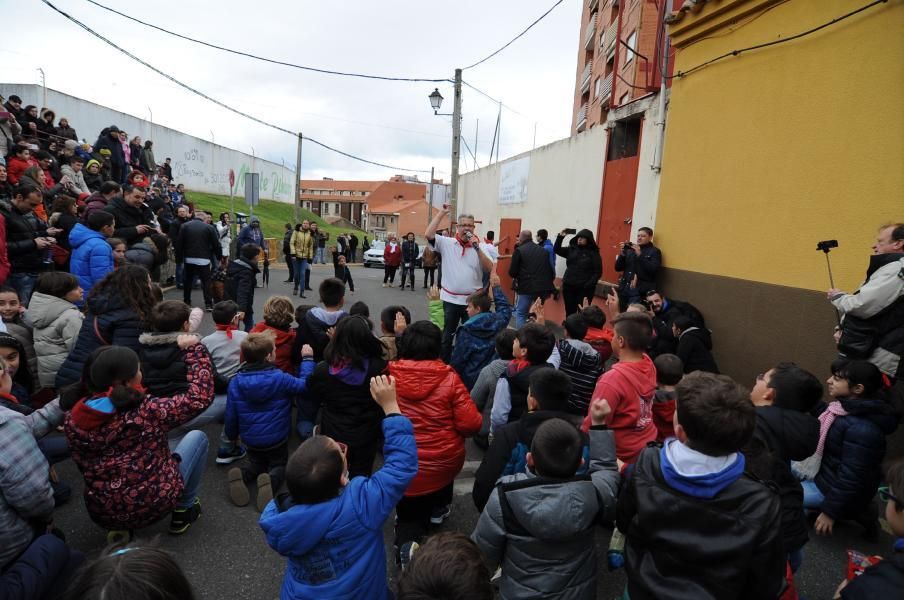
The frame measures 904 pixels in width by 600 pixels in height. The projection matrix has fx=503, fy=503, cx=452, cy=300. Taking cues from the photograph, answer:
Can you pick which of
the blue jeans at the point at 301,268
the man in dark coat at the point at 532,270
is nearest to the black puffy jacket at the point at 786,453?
the man in dark coat at the point at 532,270

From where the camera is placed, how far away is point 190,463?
3.06m

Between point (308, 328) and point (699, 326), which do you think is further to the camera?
point (699, 326)

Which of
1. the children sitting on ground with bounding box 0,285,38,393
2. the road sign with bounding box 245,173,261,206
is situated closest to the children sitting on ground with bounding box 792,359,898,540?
the children sitting on ground with bounding box 0,285,38,393

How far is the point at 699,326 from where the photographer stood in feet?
18.1

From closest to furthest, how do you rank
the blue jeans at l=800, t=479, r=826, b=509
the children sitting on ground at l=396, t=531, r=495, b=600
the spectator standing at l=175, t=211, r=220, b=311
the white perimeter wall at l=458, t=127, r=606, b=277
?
the children sitting on ground at l=396, t=531, r=495, b=600, the blue jeans at l=800, t=479, r=826, b=509, the spectator standing at l=175, t=211, r=220, b=311, the white perimeter wall at l=458, t=127, r=606, b=277

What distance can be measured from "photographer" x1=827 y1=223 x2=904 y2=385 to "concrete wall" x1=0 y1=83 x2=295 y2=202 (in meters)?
27.1

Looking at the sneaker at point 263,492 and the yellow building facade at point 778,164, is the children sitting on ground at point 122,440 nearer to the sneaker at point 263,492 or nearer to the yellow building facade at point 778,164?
the sneaker at point 263,492

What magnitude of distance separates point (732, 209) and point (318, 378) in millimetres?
4942

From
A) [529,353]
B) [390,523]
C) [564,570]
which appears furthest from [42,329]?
[564,570]

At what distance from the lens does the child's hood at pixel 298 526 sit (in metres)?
1.83

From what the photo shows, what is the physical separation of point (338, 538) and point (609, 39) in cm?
1949

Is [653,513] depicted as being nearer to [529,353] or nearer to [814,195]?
[529,353]

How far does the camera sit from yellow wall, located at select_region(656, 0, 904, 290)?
4219 mm

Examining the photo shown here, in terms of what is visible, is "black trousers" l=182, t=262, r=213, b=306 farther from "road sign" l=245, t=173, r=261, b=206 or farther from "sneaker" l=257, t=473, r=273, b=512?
"sneaker" l=257, t=473, r=273, b=512
